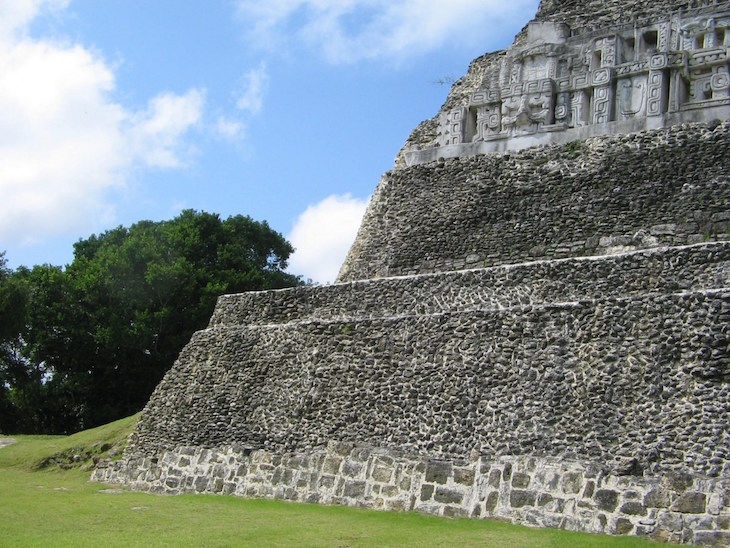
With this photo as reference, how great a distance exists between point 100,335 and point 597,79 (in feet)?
52.9

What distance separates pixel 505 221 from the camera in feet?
55.9

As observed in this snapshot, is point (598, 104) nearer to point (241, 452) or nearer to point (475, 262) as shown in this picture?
point (475, 262)

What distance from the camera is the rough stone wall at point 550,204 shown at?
1540cm

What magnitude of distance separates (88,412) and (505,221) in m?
15.3

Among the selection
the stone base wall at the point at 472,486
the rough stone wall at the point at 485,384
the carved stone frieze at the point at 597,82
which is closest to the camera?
the stone base wall at the point at 472,486

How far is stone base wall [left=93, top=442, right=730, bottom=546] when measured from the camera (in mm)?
10234

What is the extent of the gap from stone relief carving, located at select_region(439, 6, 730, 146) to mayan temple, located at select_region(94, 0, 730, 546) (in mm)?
40

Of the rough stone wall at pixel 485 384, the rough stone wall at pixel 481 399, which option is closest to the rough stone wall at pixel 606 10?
the rough stone wall at pixel 481 399

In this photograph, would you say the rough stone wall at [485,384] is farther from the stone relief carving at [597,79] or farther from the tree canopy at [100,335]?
the tree canopy at [100,335]

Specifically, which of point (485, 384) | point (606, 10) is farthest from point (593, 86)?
point (485, 384)

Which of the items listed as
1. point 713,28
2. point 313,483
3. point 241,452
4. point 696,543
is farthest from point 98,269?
point 696,543

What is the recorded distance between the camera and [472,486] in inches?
476

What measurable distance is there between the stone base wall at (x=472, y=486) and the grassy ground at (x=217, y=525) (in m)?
0.31

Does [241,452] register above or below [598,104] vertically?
below
